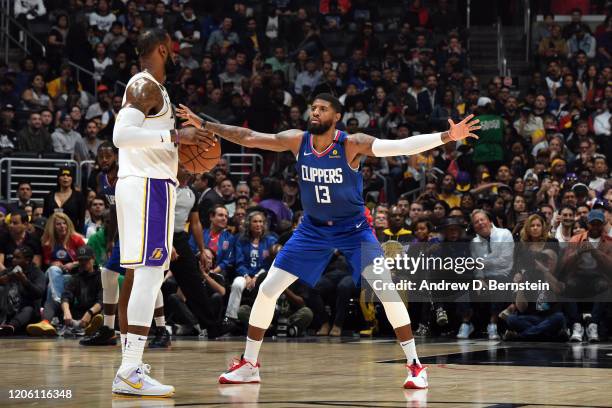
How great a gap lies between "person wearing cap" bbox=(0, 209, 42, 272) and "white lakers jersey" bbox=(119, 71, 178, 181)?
821 centimetres

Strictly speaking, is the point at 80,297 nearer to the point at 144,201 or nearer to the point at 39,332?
the point at 39,332

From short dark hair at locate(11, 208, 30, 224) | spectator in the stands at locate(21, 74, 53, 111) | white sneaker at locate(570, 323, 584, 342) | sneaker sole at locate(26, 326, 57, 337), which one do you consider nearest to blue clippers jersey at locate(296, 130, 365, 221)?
white sneaker at locate(570, 323, 584, 342)

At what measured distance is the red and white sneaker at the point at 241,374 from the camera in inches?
330

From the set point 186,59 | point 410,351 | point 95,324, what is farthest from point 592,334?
point 186,59

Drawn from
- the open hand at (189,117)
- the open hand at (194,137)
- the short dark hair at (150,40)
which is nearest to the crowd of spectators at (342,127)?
the open hand at (189,117)

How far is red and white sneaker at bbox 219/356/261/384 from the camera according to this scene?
8.38 meters

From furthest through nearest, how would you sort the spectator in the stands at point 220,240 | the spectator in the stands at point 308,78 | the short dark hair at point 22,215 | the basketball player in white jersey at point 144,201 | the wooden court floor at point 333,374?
the spectator in the stands at point 308,78
the short dark hair at point 22,215
the spectator in the stands at point 220,240
the basketball player in white jersey at point 144,201
the wooden court floor at point 333,374

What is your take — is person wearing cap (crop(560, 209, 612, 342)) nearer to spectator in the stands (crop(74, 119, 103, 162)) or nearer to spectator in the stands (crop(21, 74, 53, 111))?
spectator in the stands (crop(74, 119, 103, 162))

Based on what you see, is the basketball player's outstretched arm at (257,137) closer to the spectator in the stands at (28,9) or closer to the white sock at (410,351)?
the white sock at (410,351)

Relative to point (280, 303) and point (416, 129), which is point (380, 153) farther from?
point (416, 129)

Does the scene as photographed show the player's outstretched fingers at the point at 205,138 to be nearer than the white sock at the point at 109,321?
Yes

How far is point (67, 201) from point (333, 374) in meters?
8.74

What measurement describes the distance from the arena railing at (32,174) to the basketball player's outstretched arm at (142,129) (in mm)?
10937

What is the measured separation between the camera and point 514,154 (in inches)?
738
